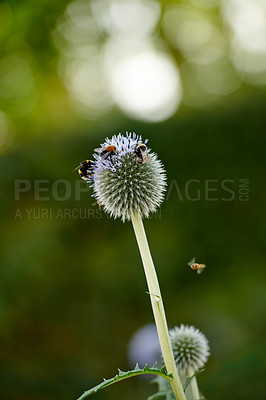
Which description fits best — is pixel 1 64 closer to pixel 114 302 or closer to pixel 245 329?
pixel 114 302

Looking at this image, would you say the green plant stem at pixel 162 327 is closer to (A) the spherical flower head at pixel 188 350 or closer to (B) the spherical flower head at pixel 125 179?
(B) the spherical flower head at pixel 125 179

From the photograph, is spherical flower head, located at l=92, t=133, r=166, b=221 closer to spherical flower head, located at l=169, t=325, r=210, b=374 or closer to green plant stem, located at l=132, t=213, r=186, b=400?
green plant stem, located at l=132, t=213, r=186, b=400

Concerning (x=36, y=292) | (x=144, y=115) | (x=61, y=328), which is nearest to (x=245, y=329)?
(x=61, y=328)

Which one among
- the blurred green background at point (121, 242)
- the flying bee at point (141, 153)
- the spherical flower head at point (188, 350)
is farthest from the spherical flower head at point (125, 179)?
the blurred green background at point (121, 242)

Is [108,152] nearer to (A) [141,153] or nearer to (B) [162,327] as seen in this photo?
(A) [141,153]

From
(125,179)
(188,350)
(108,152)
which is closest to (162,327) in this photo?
(188,350)
